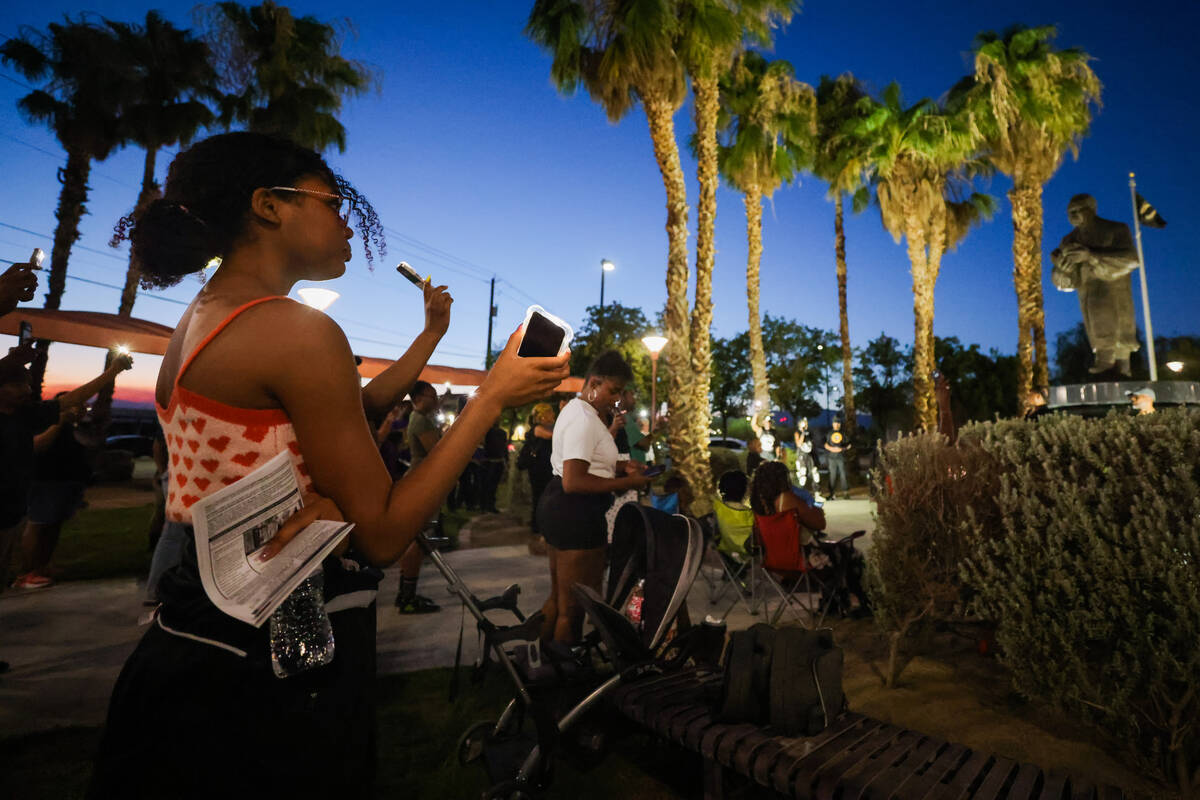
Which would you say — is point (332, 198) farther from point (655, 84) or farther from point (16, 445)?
point (655, 84)

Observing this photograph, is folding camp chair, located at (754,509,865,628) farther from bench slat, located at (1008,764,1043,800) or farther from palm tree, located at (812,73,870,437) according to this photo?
palm tree, located at (812,73,870,437)

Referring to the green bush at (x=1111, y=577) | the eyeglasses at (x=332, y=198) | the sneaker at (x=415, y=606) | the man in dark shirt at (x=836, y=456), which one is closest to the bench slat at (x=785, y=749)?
the green bush at (x=1111, y=577)

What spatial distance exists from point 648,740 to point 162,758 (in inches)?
112

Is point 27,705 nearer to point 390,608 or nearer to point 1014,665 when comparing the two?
point 390,608

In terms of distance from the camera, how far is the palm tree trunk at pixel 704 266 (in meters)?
11.3

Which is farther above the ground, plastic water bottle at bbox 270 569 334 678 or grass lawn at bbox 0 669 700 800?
plastic water bottle at bbox 270 569 334 678

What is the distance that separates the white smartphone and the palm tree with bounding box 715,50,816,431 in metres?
15.5

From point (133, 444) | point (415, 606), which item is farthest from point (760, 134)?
point (133, 444)

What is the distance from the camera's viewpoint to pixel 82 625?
15.9 ft

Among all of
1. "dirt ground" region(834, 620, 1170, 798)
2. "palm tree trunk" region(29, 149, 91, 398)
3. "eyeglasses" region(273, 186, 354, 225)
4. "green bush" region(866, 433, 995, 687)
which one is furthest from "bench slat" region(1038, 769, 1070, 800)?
"palm tree trunk" region(29, 149, 91, 398)

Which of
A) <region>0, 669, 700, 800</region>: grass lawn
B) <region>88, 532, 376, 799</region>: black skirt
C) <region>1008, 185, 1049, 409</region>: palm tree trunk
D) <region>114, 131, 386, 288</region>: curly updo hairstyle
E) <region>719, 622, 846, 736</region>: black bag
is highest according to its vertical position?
<region>1008, 185, 1049, 409</region>: palm tree trunk

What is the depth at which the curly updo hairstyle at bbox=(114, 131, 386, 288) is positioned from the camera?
3.91 feet

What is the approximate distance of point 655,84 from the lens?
40.0 ft

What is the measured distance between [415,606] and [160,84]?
56.6ft
